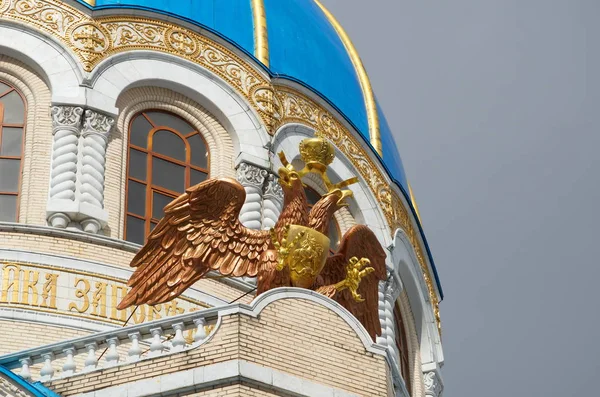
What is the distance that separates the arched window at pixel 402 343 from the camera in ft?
122

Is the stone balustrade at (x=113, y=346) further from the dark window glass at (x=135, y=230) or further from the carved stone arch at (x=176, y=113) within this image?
the carved stone arch at (x=176, y=113)

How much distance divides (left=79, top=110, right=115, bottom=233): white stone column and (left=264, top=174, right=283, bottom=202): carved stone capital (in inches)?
108

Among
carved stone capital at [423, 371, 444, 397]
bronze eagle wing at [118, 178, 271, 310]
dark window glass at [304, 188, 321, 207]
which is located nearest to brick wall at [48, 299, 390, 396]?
bronze eagle wing at [118, 178, 271, 310]

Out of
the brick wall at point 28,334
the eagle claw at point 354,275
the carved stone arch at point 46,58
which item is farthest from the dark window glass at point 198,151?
the eagle claw at point 354,275

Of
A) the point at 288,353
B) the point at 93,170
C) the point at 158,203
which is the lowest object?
the point at 288,353

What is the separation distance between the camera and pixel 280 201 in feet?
114

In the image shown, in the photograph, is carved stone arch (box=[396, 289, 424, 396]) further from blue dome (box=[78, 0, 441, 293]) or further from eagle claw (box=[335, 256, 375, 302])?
eagle claw (box=[335, 256, 375, 302])

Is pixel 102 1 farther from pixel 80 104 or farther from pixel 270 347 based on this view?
pixel 270 347

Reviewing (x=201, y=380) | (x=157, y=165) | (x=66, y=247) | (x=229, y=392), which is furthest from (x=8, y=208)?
(x=229, y=392)

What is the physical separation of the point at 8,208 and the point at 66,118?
178 centimetres

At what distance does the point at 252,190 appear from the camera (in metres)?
34.3

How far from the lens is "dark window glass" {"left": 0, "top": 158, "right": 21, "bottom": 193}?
3300 centimetres

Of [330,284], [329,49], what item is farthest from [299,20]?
[330,284]

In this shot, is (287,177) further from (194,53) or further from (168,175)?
(194,53)
